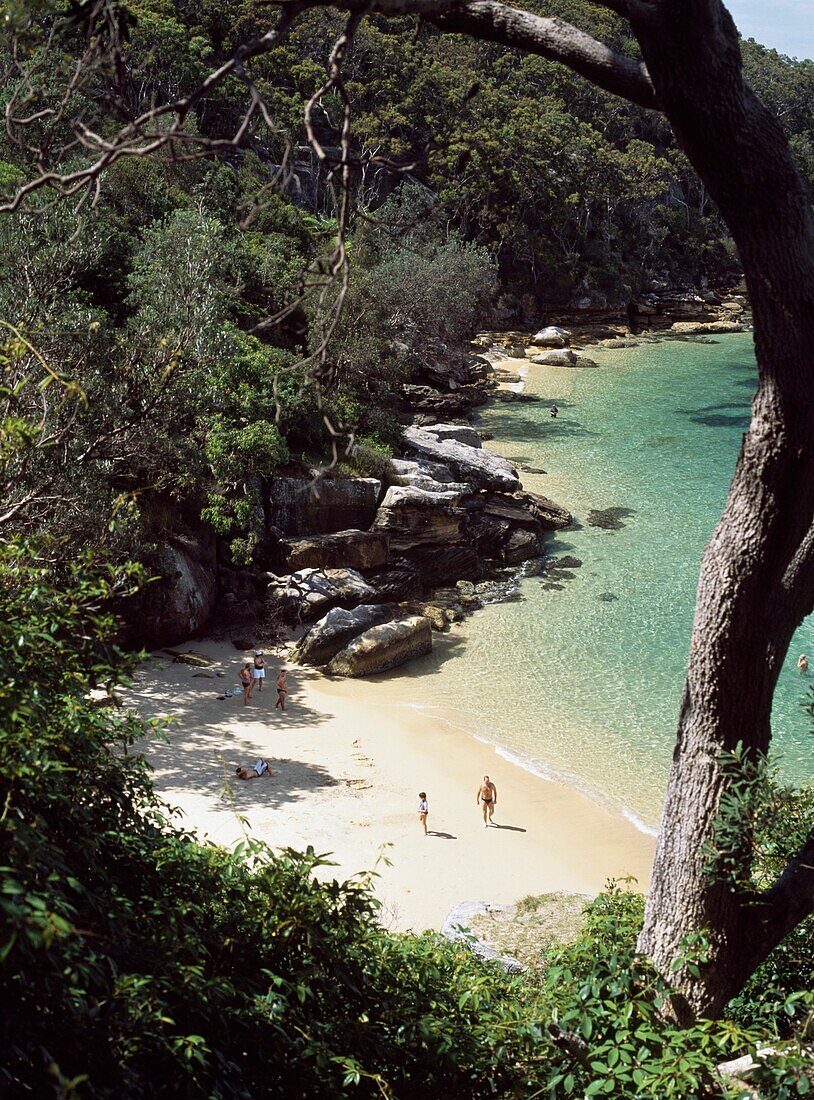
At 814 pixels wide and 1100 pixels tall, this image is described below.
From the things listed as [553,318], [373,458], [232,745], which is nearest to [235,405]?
[373,458]

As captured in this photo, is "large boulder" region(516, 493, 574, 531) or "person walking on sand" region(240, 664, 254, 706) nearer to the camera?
"person walking on sand" region(240, 664, 254, 706)

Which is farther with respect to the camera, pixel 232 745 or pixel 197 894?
pixel 232 745

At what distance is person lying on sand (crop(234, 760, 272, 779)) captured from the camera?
59.2ft

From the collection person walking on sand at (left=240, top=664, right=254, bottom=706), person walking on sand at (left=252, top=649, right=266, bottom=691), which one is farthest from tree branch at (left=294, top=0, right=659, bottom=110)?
person walking on sand at (left=252, top=649, right=266, bottom=691)

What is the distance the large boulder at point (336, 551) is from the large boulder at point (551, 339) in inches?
1465

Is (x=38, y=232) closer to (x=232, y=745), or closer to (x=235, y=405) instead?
(x=235, y=405)

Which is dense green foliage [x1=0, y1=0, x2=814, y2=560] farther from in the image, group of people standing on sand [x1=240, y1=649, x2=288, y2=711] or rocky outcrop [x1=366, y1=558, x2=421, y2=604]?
rocky outcrop [x1=366, y1=558, x2=421, y2=604]

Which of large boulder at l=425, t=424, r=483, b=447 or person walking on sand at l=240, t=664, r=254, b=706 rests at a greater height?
large boulder at l=425, t=424, r=483, b=447

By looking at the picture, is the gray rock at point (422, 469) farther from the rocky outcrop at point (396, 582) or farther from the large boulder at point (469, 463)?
the rocky outcrop at point (396, 582)

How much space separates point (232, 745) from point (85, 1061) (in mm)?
15681

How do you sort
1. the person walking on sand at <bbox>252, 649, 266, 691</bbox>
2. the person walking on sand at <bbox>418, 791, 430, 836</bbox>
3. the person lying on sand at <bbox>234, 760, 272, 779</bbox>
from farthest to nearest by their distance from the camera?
the person walking on sand at <bbox>252, 649, 266, 691</bbox> < the person lying on sand at <bbox>234, 760, 272, 779</bbox> < the person walking on sand at <bbox>418, 791, 430, 836</bbox>

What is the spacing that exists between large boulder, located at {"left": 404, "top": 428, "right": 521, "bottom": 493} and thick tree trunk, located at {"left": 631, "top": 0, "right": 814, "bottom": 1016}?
83.5ft

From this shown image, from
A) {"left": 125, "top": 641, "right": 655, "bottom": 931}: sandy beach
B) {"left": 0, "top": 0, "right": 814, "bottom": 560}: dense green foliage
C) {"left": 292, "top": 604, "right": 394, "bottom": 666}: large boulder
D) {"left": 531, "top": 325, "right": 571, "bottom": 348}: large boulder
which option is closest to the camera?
{"left": 0, "top": 0, "right": 814, "bottom": 560}: dense green foliage

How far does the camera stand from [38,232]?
22.6 meters
